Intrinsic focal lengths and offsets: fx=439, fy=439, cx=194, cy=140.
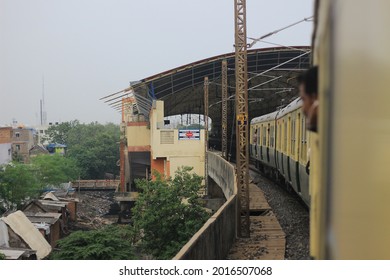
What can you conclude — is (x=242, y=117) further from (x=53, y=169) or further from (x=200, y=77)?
(x=53, y=169)

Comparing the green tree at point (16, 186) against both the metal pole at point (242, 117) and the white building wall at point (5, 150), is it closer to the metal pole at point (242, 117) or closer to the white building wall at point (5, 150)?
the white building wall at point (5, 150)

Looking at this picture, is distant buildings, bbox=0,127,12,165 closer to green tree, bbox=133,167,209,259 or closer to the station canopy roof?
the station canopy roof

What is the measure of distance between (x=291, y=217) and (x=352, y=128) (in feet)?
12.5

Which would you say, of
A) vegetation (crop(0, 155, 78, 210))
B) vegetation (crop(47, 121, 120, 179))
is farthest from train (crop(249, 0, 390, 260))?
vegetation (crop(47, 121, 120, 179))

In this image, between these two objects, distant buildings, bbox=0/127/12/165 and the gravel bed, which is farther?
the gravel bed

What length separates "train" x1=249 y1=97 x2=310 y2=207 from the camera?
4427 mm

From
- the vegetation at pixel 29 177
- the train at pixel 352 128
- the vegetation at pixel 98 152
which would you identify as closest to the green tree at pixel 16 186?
the vegetation at pixel 29 177

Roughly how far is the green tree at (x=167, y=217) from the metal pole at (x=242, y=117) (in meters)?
1.91

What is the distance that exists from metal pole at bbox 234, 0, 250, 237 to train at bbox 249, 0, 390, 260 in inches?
101

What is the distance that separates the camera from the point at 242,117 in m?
4.98

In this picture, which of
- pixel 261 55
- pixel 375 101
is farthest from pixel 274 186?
pixel 375 101

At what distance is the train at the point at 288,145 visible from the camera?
4427 mm

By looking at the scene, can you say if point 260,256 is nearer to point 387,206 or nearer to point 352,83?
point 387,206

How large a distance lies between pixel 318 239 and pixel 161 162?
810 centimetres
